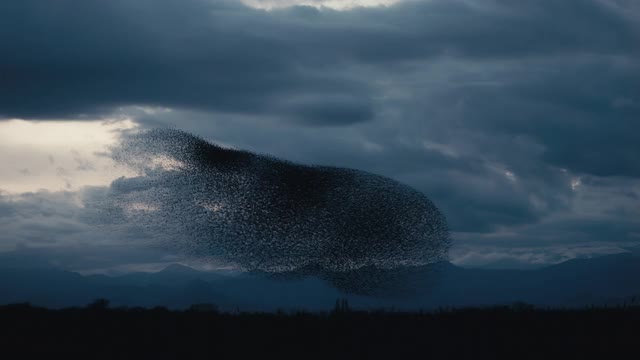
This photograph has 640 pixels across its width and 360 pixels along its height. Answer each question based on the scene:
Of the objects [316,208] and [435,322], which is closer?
[435,322]

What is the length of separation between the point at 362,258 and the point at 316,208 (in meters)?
3.09

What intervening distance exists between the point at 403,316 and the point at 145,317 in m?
10.7

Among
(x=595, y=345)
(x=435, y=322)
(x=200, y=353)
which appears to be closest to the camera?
(x=200, y=353)

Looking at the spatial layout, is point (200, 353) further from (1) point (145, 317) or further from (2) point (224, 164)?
(2) point (224, 164)

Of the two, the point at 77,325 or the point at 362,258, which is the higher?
the point at 362,258

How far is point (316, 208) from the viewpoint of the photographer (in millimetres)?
48906

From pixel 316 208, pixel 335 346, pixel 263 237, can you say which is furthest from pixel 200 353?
pixel 316 208

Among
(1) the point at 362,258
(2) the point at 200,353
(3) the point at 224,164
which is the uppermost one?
(3) the point at 224,164

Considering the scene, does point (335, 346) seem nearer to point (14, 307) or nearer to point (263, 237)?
point (263, 237)

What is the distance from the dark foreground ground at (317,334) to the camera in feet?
129

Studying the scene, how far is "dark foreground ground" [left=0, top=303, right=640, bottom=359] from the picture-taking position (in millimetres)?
39438

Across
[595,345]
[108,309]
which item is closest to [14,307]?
[108,309]

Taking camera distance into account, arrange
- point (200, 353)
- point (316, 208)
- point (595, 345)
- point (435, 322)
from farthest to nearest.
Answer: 1. point (316, 208)
2. point (435, 322)
3. point (595, 345)
4. point (200, 353)

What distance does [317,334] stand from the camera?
4234cm
